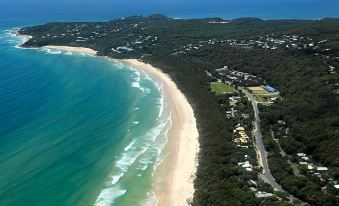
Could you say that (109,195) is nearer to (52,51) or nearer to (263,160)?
(263,160)

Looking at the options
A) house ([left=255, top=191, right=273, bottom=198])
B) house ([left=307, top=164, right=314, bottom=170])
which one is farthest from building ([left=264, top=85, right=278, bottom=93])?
house ([left=255, top=191, right=273, bottom=198])

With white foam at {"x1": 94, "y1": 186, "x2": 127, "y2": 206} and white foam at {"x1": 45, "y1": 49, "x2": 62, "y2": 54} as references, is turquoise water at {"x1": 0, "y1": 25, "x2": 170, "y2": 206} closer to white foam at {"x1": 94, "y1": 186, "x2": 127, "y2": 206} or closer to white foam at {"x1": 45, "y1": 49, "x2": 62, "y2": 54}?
white foam at {"x1": 94, "y1": 186, "x2": 127, "y2": 206}

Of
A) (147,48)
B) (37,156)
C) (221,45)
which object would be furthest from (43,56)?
(37,156)

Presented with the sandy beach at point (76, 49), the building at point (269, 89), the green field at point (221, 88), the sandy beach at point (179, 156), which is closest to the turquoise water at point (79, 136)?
the sandy beach at point (179, 156)

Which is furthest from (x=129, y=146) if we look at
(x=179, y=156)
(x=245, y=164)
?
(x=245, y=164)

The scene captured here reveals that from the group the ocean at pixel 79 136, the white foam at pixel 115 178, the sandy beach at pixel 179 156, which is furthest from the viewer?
the white foam at pixel 115 178

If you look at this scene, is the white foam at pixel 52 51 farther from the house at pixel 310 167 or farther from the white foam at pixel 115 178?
the house at pixel 310 167
